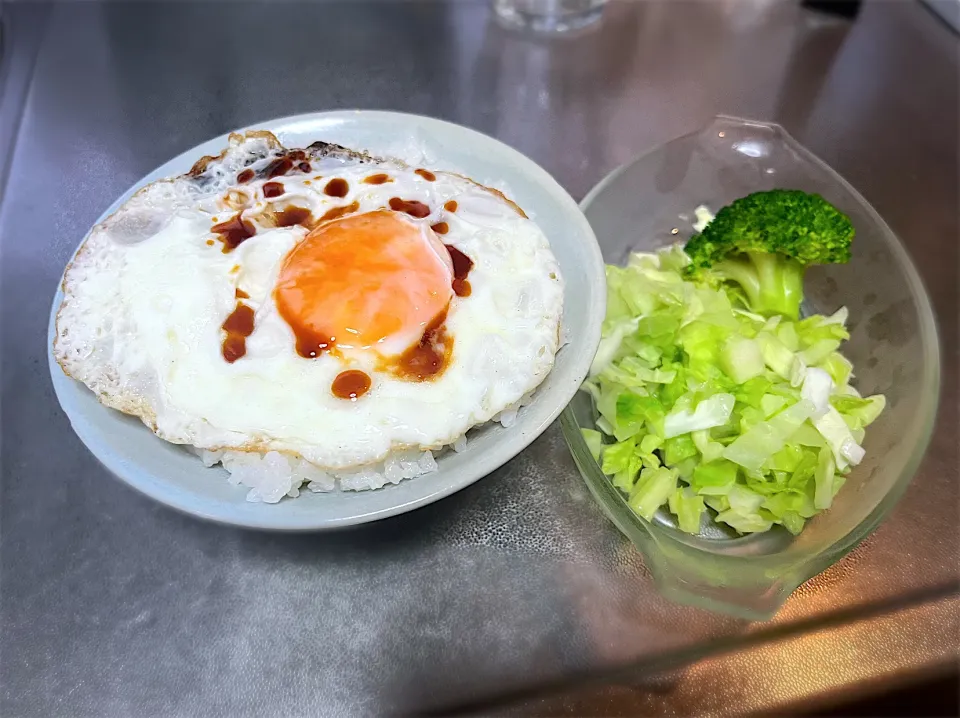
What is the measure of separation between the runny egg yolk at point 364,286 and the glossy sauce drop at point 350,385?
6 centimetres

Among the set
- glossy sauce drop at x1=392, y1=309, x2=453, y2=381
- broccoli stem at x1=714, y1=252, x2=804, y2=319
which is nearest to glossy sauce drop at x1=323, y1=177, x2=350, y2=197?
glossy sauce drop at x1=392, y1=309, x2=453, y2=381

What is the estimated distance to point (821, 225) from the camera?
1.67 meters

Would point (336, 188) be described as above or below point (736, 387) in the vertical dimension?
above

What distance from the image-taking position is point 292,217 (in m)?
1.48

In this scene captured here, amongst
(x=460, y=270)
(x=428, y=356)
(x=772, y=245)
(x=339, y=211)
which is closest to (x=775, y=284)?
(x=772, y=245)

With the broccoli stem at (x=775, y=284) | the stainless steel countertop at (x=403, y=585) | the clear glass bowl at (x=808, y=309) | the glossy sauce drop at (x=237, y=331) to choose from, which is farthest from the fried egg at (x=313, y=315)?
the broccoli stem at (x=775, y=284)

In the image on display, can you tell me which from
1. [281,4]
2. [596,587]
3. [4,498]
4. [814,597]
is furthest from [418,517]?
[281,4]

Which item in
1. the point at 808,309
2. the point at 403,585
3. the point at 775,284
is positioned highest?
the point at 775,284

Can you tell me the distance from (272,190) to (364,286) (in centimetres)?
35

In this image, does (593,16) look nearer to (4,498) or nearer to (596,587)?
(596,587)

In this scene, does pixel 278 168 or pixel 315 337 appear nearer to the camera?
pixel 315 337

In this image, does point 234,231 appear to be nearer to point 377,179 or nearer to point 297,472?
point 377,179

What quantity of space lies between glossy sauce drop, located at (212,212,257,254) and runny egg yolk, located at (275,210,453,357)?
121mm

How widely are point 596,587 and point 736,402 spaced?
54 centimetres
